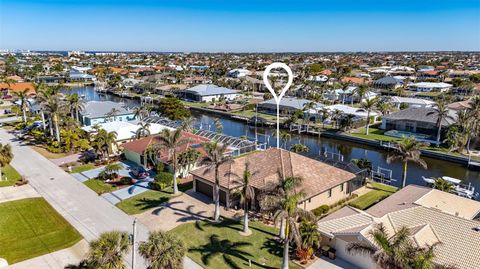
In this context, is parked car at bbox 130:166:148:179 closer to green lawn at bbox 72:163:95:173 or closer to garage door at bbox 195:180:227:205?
green lawn at bbox 72:163:95:173

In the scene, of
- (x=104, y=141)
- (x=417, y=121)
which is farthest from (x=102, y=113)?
(x=417, y=121)

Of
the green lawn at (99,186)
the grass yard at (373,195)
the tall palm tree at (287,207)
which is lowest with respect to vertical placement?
the grass yard at (373,195)

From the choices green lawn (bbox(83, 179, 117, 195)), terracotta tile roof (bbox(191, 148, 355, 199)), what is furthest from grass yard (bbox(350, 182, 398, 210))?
green lawn (bbox(83, 179, 117, 195))

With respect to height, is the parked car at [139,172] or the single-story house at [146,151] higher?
the single-story house at [146,151]

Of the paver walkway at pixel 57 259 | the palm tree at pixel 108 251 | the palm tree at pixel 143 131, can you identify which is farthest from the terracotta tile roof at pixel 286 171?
the palm tree at pixel 143 131

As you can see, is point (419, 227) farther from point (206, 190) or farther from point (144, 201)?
point (144, 201)

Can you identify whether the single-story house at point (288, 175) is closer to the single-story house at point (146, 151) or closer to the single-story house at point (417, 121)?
the single-story house at point (146, 151)
